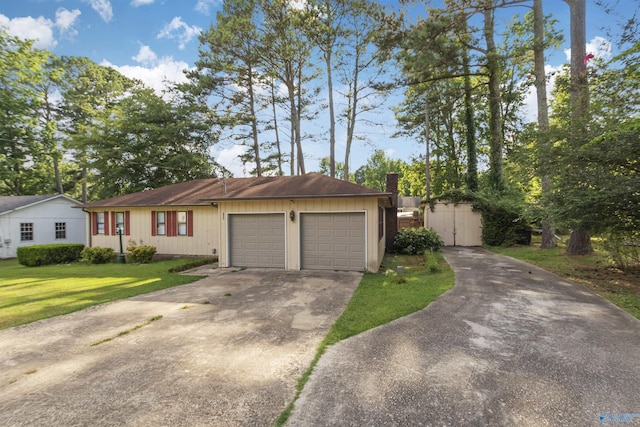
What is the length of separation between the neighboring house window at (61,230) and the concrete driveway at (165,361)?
1764cm

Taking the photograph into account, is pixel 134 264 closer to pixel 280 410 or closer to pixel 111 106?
pixel 280 410

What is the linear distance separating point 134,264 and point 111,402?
36.7 ft

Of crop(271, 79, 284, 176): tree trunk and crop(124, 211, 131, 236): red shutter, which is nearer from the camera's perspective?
crop(124, 211, 131, 236): red shutter

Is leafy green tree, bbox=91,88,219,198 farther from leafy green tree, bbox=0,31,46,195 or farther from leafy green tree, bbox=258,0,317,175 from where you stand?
leafy green tree, bbox=258,0,317,175

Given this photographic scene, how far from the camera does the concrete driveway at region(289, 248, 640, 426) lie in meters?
2.59

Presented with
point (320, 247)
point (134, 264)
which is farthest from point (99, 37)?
point (320, 247)

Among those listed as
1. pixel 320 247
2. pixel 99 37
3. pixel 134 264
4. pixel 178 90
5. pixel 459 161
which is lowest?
pixel 134 264

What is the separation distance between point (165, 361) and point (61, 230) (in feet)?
69.9

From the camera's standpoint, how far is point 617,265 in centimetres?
880

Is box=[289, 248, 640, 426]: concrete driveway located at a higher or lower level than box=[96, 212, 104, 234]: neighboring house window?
lower

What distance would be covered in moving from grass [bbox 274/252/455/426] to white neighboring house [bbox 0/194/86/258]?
747 inches

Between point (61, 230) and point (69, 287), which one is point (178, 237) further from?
point (61, 230)

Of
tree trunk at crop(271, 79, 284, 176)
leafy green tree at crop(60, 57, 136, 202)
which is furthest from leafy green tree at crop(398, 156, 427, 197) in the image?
leafy green tree at crop(60, 57, 136, 202)

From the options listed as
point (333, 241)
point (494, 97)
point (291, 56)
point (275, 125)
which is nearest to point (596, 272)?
point (333, 241)
